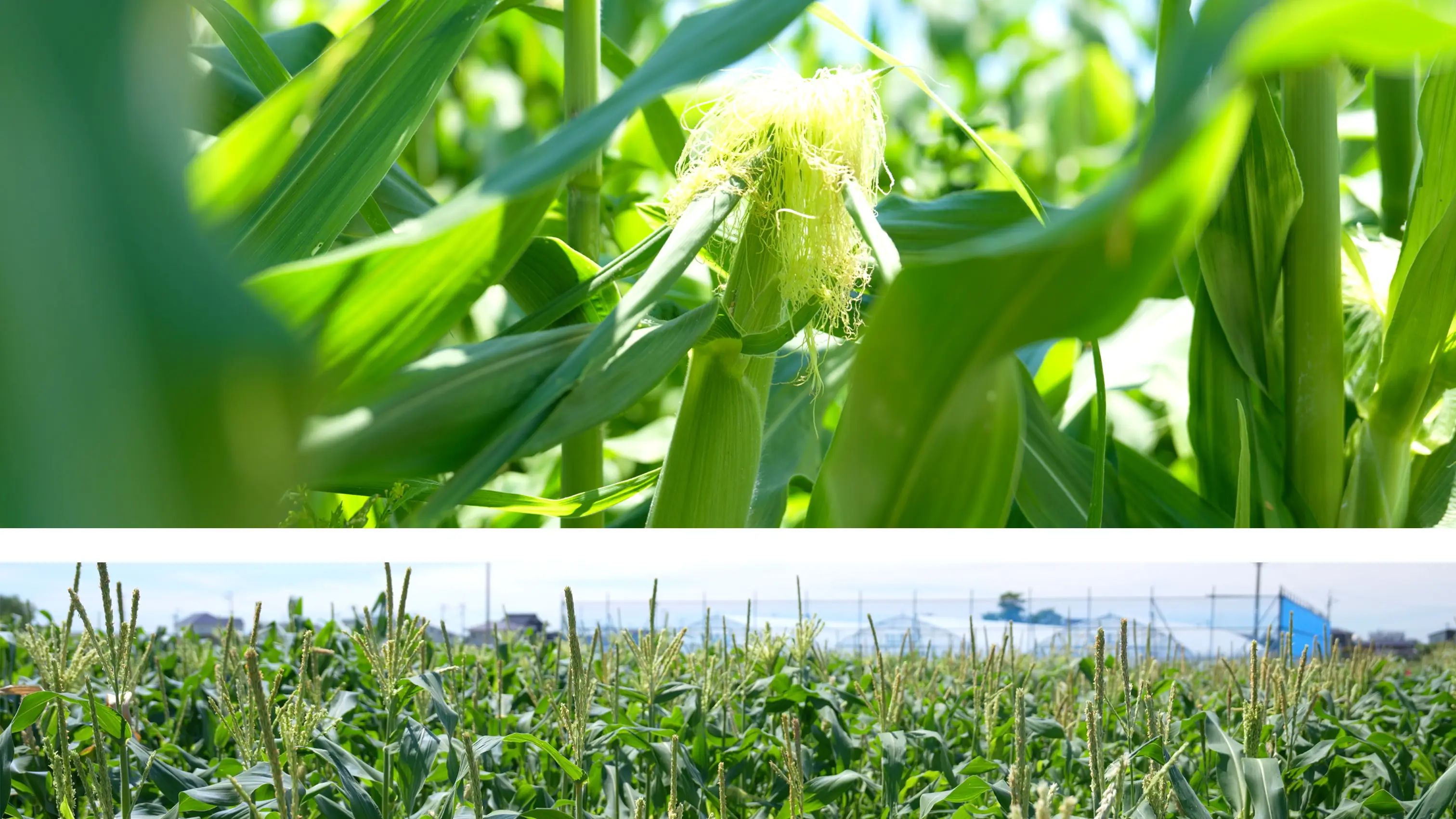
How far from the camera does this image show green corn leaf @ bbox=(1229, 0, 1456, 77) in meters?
0.09

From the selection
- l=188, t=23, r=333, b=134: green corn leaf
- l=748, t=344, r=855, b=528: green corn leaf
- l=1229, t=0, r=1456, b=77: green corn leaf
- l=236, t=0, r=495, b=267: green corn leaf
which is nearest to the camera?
l=1229, t=0, r=1456, b=77: green corn leaf

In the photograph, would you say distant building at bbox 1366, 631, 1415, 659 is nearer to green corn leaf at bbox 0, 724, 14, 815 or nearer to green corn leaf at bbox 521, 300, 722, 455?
green corn leaf at bbox 521, 300, 722, 455

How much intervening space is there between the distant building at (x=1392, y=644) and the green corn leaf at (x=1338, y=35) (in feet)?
1.44

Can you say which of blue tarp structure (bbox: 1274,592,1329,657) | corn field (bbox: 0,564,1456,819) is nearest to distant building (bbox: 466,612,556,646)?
corn field (bbox: 0,564,1456,819)

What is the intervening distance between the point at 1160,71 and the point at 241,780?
392mm

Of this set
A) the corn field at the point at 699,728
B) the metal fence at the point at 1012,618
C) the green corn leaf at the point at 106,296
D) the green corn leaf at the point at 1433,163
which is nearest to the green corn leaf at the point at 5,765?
the corn field at the point at 699,728

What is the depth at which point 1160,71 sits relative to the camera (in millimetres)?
289

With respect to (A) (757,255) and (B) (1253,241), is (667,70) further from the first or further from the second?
(B) (1253,241)

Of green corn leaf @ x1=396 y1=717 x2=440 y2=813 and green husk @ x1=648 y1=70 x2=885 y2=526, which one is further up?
green husk @ x1=648 y1=70 x2=885 y2=526

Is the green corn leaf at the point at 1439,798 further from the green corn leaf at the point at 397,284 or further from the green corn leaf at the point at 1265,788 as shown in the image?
the green corn leaf at the point at 397,284

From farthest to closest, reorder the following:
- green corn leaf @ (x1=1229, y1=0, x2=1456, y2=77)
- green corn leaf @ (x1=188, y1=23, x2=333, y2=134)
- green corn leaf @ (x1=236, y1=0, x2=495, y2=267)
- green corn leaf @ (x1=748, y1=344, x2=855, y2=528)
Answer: green corn leaf @ (x1=748, y1=344, x2=855, y2=528) < green corn leaf @ (x1=188, y1=23, x2=333, y2=134) < green corn leaf @ (x1=236, y1=0, x2=495, y2=267) < green corn leaf @ (x1=1229, y1=0, x2=1456, y2=77)

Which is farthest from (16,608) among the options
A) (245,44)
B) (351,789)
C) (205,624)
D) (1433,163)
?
(1433,163)

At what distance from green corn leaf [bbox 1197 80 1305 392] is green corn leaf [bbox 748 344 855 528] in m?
0.16

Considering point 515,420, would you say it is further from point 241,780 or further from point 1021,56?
point 1021,56
